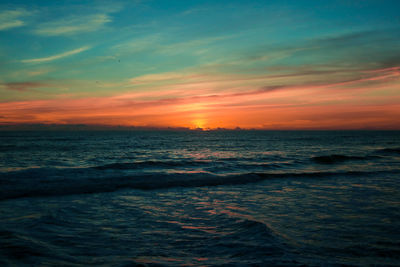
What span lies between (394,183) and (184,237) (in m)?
15.0

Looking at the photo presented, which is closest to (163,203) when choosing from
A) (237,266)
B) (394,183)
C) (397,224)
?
(237,266)

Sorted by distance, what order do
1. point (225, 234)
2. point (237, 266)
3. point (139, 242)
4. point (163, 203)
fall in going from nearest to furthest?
point (237, 266), point (139, 242), point (225, 234), point (163, 203)

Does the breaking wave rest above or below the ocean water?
below

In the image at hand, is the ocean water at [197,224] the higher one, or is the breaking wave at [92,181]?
the ocean water at [197,224]

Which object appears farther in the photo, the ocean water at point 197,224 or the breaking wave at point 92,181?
the breaking wave at point 92,181

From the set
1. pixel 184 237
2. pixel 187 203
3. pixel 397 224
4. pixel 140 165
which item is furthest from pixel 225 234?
pixel 140 165

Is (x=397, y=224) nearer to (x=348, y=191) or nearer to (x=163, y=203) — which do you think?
(x=348, y=191)

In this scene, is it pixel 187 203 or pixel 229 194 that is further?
pixel 229 194

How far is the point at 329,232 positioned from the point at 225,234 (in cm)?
298

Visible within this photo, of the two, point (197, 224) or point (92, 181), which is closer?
point (197, 224)

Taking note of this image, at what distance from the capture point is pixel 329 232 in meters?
7.30

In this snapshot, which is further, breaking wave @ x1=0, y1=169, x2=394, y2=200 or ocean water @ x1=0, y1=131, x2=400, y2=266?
breaking wave @ x1=0, y1=169, x2=394, y2=200

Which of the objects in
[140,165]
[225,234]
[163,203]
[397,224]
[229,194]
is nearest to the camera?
[225,234]

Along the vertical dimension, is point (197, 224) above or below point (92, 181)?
above
